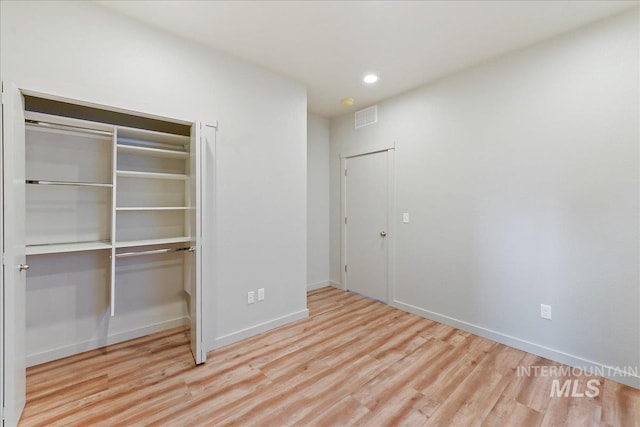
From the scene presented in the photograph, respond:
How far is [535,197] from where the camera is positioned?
8.00 ft

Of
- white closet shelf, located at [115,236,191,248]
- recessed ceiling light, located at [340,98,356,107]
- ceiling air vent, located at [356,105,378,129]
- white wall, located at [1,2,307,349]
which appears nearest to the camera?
white wall, located at [1,2,307,349]

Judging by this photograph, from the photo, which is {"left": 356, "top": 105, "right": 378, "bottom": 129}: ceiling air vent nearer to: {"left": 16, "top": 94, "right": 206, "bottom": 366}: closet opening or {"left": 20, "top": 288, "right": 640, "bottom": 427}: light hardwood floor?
{"left": 16, "top": 94, "right": 206, "bottom": 366}: closet opening

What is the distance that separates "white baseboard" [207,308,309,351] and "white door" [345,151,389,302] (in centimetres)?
112

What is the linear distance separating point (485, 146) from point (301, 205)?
2013 millimetres

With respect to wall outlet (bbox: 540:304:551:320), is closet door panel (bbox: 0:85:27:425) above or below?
above

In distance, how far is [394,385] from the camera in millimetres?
2014

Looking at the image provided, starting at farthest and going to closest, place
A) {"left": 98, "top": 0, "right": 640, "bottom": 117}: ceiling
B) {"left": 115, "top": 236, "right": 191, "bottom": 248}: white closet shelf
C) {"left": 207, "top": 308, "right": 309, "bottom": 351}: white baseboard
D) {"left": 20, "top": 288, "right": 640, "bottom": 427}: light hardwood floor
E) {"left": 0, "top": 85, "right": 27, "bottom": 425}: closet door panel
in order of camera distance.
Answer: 1. {"left": 207, "top": 308, "right": 309, "bottom": 351}: white baseboard
2. {"left": 115, "top": 236, "right": 191, "bottom": 248}: white closet shelf
3. {"left": 98, "top": 0, "right": 640, "bottom": 117}: ceiling
4. {"left": 20, "top": 288, "right": 640, "bottom": 427}: light hardwood floor
5. {"left": 0, "top": 85, "right": 27, "bottom": 425}: closet door panel

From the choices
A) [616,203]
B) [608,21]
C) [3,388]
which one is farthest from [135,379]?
[608,21]

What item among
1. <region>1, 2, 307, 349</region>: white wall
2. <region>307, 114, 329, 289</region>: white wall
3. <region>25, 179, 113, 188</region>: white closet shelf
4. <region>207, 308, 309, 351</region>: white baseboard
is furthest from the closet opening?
<region>307, 114, 329, 289</region>: white wall

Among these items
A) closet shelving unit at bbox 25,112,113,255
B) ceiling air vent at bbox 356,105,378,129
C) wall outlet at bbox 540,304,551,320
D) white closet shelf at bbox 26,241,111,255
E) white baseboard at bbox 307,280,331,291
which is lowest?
white baseboard at bbox 307,280,331,291

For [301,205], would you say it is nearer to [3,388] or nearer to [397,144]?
[397,144]

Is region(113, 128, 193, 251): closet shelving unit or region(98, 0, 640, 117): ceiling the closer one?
region(98, 0, 640, 117): ceiling

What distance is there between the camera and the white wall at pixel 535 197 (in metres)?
2.05

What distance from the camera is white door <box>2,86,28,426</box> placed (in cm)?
147
